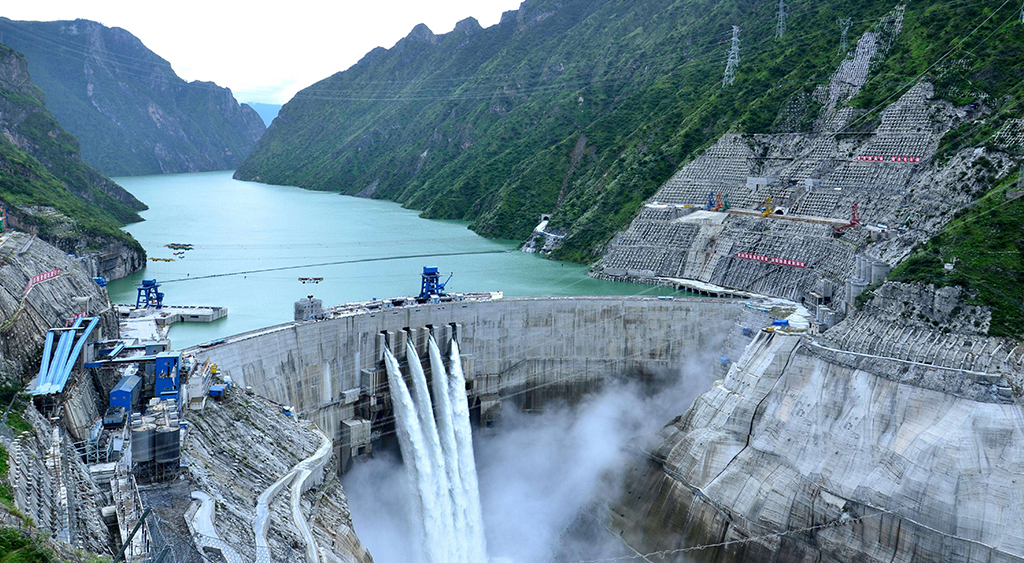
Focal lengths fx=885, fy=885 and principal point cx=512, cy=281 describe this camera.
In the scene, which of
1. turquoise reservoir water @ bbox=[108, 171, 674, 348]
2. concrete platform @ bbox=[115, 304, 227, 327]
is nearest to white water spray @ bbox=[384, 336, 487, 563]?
turquoise reservoir water @ bbox=[108, 171, 674, 348]

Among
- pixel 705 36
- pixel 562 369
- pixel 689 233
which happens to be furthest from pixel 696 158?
pixel 705 36

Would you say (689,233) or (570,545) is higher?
(689,233)

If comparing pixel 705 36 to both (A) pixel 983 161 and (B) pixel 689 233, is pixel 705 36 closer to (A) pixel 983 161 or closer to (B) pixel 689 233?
(B) pixel 689 233

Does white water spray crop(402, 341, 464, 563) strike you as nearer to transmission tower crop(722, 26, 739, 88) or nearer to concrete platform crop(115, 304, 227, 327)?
concrete platform crop(115, 304, 227, 327)

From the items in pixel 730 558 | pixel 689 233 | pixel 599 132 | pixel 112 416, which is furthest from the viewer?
pixel 599 132

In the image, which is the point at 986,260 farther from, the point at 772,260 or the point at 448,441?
the point at 448,441

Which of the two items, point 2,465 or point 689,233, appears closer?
point 2,465

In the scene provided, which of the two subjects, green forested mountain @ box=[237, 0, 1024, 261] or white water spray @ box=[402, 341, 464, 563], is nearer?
white water spray @ box=[402, 341, 464, 563]
